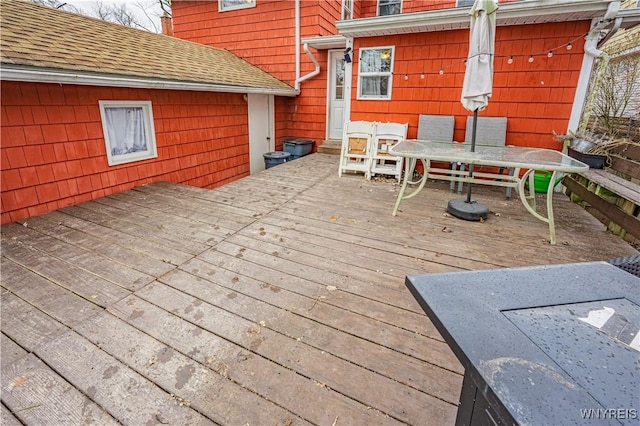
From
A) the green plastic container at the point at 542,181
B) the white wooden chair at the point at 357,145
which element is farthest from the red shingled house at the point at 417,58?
the white wooden chair at the point at 357,145

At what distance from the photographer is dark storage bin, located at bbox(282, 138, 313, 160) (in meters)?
7.45

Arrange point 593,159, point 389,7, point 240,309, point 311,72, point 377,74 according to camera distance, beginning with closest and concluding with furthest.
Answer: point 240,309
point 593,159
point 377,74
point 311,72
point 389,7

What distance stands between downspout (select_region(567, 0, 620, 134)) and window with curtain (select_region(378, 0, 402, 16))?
4.78 meters

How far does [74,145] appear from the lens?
3.80 metres

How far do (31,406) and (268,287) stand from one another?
1.28 metres

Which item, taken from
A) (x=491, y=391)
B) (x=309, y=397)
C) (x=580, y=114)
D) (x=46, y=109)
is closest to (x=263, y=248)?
(x=309, y=397)

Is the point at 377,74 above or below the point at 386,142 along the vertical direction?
above

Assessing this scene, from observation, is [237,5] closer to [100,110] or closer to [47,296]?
[100,110]

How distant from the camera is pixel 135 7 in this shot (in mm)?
16938

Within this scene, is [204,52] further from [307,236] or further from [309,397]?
[309,397]

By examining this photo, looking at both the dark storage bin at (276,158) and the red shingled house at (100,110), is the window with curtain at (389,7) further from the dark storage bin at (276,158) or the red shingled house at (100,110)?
the dark storage bin at (276,158)

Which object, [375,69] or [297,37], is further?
[297,37]

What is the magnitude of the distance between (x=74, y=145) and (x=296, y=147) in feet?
14.7

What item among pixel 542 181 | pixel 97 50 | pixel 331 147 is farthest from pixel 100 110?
pixel 542 181
